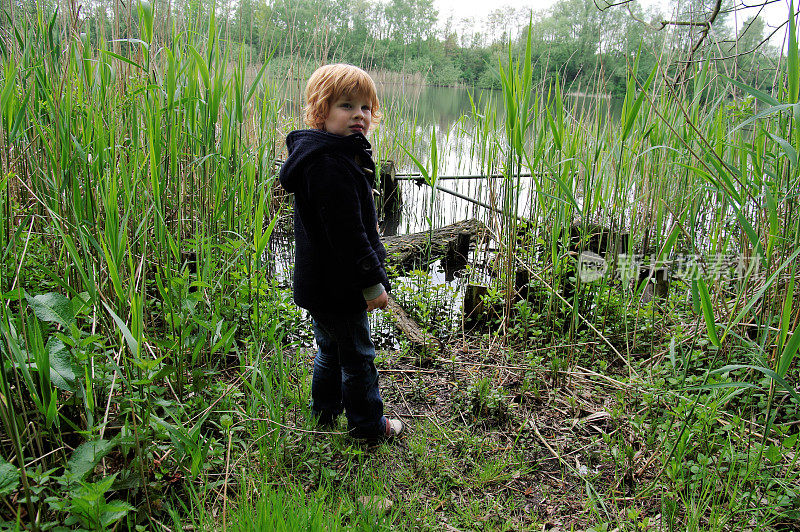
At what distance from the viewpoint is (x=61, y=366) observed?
115cm

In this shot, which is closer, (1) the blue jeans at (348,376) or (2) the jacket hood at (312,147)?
(2) the jacket hood at (312,147)

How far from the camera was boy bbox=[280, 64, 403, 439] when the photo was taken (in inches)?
52.7

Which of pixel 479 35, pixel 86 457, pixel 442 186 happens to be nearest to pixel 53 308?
pixel 86 457

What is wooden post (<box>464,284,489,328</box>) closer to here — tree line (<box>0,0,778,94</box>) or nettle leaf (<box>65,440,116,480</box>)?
tree line (<box>0,0,778,94</box>)

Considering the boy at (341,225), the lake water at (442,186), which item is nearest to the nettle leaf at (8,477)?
the boy at (341,225)

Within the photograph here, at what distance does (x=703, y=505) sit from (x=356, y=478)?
2.96 feet

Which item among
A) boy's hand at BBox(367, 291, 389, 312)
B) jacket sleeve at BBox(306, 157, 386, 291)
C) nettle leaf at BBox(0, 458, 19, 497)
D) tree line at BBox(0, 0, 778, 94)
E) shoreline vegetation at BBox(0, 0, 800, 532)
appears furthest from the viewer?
tree line at BBox(0, 0, 778, 94)

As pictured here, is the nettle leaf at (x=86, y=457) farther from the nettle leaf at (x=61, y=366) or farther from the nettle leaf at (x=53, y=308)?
the nettle leaf at (x=53, y=308)

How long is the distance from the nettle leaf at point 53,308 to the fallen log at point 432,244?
1.78 metres

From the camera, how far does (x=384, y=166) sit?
4.67 metres

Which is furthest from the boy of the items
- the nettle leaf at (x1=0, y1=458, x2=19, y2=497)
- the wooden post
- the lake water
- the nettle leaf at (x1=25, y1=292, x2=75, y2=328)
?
the wooden post

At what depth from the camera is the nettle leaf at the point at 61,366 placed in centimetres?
112

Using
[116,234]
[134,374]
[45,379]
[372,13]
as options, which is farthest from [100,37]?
[372,13]

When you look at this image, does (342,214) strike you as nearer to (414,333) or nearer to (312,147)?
(312,147)
